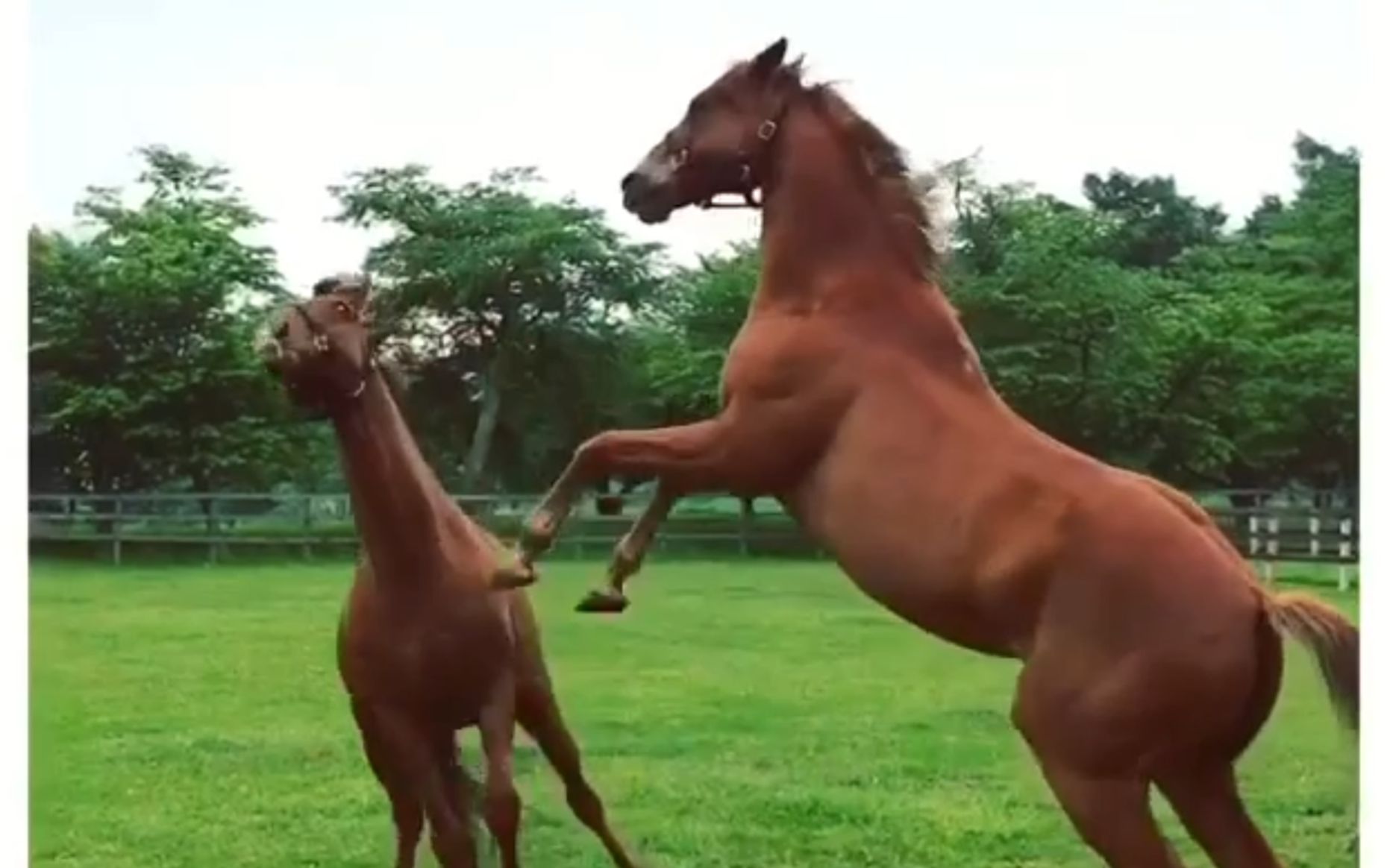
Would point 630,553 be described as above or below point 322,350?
below

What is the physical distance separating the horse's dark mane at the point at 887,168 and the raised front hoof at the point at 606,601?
51 cm

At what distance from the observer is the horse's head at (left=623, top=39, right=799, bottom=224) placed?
6.72ft

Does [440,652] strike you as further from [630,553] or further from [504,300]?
[504,300]

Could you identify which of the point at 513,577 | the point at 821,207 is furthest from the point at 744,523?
the point at 821,207

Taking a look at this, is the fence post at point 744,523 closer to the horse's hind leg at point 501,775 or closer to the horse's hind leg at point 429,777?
the horse's hind leg at point 501,775

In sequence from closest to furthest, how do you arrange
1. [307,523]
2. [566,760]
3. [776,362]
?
[776,362] → [566,760] → [307,523]

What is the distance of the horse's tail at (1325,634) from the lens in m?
1.89

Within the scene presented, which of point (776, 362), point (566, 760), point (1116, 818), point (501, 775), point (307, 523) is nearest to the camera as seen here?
point (1116, 818)

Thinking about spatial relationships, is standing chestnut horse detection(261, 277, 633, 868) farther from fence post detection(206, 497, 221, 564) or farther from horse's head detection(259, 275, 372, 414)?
fence post detection(206, 497, 221, 564)

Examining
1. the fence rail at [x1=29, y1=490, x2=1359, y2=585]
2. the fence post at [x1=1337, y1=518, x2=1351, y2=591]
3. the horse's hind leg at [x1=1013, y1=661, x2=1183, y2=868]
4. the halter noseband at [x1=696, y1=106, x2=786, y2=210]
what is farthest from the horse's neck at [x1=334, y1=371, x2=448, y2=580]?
the fence post at [x1=1337, y1=518, x2=1351, y2=591]

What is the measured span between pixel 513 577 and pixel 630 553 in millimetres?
138

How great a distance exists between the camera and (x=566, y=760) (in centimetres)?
222

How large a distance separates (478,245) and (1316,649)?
44.8 inches

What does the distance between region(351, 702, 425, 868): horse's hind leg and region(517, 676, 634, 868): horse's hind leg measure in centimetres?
16
